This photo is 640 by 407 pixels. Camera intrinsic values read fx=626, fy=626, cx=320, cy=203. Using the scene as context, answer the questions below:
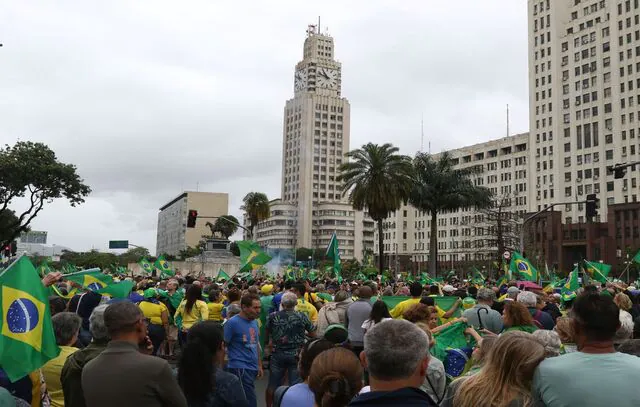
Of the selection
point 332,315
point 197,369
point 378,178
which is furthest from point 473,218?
point 197,369

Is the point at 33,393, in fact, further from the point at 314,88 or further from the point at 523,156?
the point at 314,88

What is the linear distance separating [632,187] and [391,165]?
207ft

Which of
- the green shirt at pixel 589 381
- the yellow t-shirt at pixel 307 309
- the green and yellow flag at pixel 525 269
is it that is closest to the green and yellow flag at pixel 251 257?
the yellow t-shirt at pixel 307 309

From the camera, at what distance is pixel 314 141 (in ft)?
514

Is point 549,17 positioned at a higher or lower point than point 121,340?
higher

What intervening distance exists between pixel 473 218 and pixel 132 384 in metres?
120

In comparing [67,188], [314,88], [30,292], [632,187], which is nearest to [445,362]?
[30,292]

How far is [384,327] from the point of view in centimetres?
318

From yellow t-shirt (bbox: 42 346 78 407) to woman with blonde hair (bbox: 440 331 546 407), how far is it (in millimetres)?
3284

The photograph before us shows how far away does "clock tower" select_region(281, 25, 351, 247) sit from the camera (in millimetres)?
155875

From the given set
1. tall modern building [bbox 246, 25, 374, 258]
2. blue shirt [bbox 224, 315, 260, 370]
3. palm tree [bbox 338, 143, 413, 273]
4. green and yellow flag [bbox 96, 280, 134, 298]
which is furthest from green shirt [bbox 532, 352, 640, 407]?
tall modern building [bbox 246, 25, 374, 258]

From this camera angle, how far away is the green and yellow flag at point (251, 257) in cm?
1902

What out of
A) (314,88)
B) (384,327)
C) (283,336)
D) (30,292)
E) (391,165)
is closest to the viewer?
(384,327)

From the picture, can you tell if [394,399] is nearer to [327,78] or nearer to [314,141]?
[314,141]
